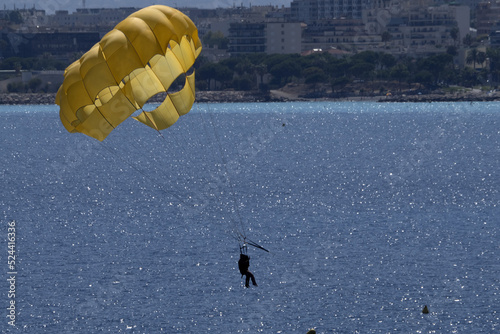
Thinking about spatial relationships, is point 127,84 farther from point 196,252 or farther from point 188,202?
point 188,202

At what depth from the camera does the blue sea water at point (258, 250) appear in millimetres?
52875

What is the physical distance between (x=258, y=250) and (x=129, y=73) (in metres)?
28.0

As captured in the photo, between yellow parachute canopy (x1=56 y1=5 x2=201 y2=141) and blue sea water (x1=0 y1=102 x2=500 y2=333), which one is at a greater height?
yellow parachute canopy (x1=56 y1=5 x2=201 y2=141)

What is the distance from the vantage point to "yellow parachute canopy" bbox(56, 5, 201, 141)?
136 ft

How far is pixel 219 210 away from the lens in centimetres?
9206

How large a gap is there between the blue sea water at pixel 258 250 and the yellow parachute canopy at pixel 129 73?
453 inches

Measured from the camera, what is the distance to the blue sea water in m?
52.9

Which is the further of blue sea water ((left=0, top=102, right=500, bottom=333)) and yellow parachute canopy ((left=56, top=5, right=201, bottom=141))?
blue sea water ((left=0, top=102, right=500, bottom=333))

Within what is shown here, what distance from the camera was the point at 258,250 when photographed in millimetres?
67812

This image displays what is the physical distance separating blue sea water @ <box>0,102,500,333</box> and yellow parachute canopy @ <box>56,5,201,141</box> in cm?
1152

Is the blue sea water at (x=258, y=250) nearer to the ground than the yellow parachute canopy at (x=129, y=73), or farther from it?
nearer to the ground

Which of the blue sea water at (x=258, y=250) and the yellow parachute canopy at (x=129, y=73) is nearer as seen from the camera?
the yellow parachute canopy at (x=129, y=73)

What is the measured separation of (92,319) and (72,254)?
14870 millimetres

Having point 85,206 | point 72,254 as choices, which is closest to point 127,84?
point 72,254
